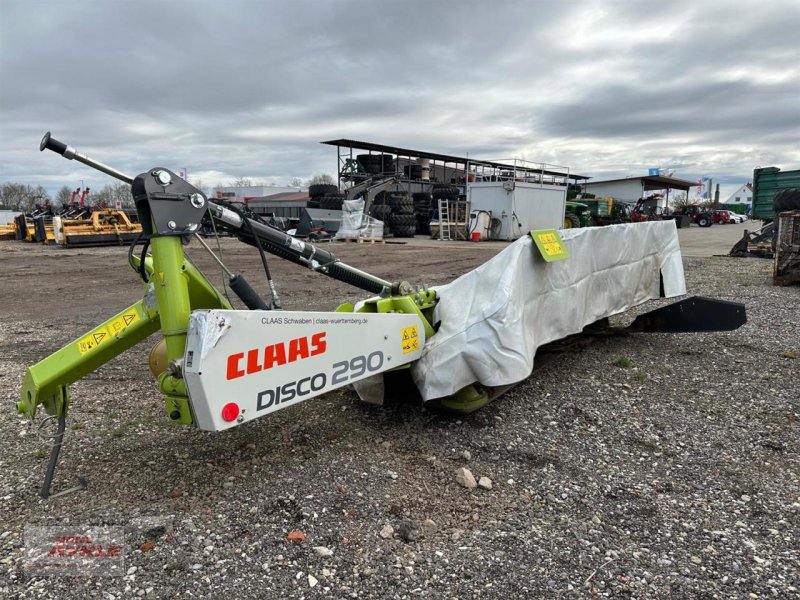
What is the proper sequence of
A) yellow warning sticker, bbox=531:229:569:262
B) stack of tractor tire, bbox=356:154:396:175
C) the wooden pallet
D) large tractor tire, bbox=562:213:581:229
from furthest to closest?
stack of tractor tire, bbox=356:154:396:175 < large tractor tire, bbox=562:213:581:229 < the wooden pallet < yellow warning sticker, bbox=531:229:569:262

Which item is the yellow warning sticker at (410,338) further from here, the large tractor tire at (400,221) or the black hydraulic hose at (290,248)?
the large tractor tire at (400,221)

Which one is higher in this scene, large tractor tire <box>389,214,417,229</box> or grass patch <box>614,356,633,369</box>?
large tractor tire <box>389,214,417,229</box>

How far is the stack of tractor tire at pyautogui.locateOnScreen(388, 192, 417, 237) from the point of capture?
1005 inches

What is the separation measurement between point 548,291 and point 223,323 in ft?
7.59

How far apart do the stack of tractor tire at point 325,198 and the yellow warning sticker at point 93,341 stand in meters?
23.4

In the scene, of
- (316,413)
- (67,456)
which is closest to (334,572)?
(316,413)

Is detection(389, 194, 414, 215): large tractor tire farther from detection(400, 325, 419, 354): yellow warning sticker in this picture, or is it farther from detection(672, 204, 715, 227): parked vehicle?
detection(672, 204, 715, 227): parked vehicle

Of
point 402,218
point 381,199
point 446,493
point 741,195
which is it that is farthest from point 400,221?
point 741,195

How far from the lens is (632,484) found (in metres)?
2.79

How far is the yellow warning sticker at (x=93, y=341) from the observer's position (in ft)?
8.77

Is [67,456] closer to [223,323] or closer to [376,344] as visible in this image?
[223,323]

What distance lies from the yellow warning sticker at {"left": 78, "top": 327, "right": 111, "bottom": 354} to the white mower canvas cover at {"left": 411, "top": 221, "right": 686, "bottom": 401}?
1.64 meters

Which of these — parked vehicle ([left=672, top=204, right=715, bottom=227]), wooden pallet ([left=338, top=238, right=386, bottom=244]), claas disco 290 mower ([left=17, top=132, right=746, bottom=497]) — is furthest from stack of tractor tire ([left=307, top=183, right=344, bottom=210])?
parked vehicle ([left=672, top=204, right=715, bottom=227])

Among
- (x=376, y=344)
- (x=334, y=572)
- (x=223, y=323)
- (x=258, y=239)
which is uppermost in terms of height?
(x=258, y=239)
